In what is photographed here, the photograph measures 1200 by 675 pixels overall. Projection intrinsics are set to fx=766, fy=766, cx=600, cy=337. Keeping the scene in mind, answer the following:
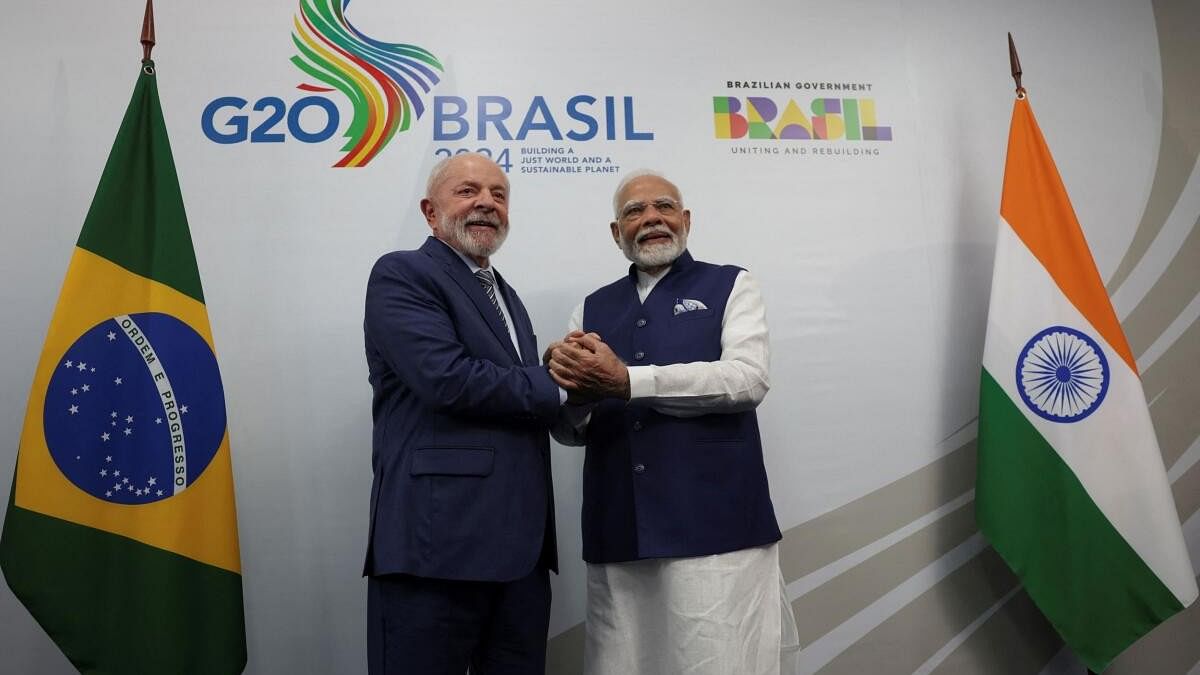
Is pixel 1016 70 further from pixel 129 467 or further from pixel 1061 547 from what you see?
pixel 129 467

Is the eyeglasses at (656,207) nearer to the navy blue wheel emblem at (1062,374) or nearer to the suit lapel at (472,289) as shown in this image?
the suit lapel at (472,289)

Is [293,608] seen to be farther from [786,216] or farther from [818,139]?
[818,139]

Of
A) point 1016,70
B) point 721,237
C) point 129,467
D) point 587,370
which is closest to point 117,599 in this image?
point 129,467

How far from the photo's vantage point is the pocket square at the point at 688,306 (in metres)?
1.90

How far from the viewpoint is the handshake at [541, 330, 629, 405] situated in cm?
164

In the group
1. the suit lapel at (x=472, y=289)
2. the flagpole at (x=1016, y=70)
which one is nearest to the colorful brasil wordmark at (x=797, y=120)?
the flagpole at (x=1016, y=70)

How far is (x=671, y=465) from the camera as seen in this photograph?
1.76m

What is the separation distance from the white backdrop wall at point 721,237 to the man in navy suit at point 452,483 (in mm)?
732

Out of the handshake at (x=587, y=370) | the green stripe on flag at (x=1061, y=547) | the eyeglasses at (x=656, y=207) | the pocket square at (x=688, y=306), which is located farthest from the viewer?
the green stripe on flag at (x=1061, y=547)

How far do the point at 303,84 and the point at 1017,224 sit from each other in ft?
7.77

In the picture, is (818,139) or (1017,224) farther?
(818,139)

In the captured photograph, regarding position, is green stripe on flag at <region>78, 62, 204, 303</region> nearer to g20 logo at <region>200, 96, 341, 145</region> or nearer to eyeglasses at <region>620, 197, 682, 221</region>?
g20 logo at <region>200, 96, 341, 145</region>

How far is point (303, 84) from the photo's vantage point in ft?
8.30

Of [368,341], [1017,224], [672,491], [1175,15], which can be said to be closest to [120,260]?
[368,341]
